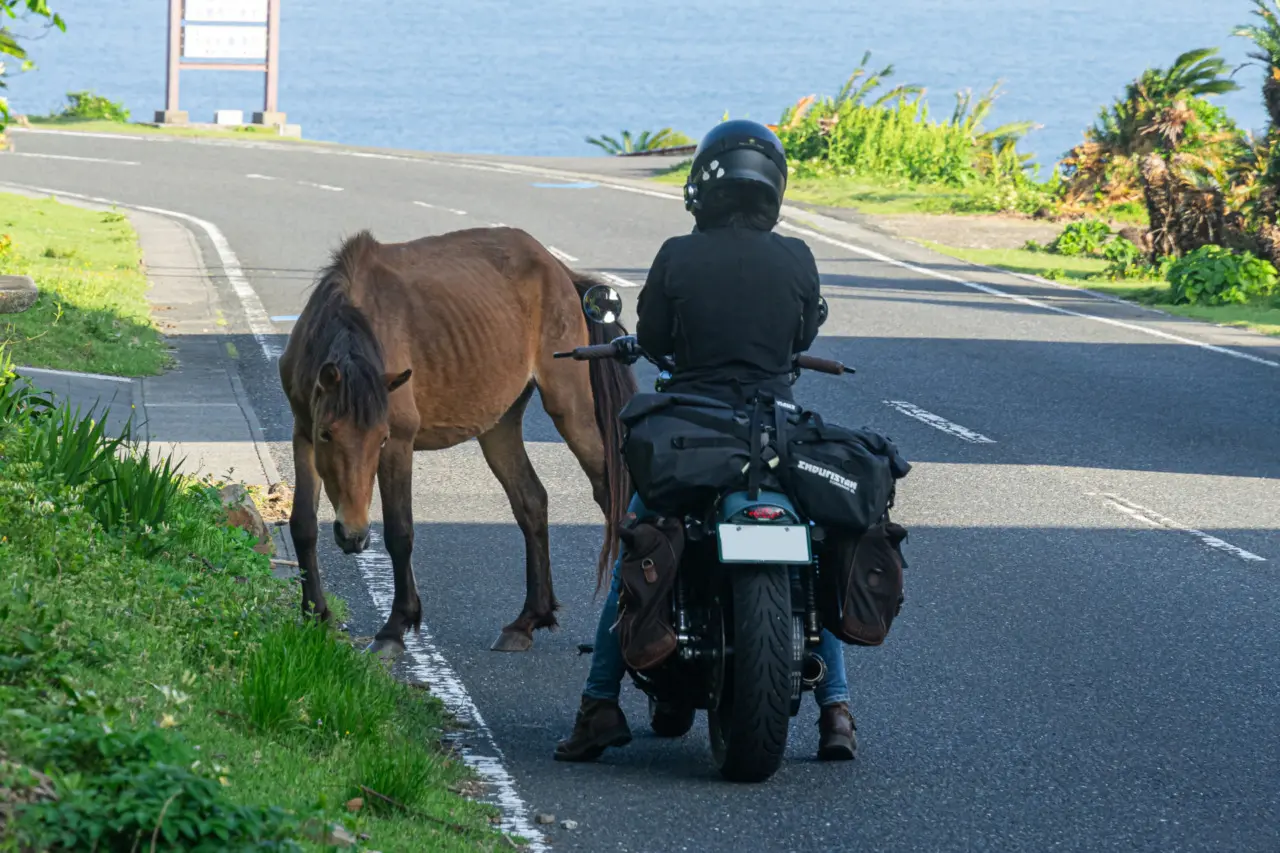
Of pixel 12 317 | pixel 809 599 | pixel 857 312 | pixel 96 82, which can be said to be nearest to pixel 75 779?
pixel 809 599

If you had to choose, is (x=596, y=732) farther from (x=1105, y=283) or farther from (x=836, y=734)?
(x=1105, y=283)

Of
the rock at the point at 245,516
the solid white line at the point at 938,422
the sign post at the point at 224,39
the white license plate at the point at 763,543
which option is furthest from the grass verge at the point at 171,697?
the sign post at the point at 224,39

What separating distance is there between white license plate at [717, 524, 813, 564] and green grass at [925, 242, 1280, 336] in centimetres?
1623

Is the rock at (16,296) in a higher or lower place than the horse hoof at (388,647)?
higher

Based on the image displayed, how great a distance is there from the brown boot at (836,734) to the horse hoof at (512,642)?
6.20 ft

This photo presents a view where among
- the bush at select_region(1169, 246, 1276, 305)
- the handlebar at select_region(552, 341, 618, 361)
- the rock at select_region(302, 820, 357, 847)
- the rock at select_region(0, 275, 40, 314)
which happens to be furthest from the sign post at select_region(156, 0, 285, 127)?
the rock at select_region(302, 820, 357, 847)

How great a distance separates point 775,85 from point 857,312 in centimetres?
17462

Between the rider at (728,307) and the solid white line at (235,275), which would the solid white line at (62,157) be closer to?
the solid white line at (235,275)

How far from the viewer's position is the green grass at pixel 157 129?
4566 centimetres

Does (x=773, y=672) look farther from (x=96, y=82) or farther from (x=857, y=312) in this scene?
(x=96, y=82)

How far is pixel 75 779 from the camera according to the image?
4.71 metres

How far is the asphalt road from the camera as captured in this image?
→ 6539 mm

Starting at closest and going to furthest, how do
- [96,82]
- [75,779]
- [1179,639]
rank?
[75,779], [1179,639], [96,82]

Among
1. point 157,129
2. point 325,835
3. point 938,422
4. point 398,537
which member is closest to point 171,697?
point 325,835
